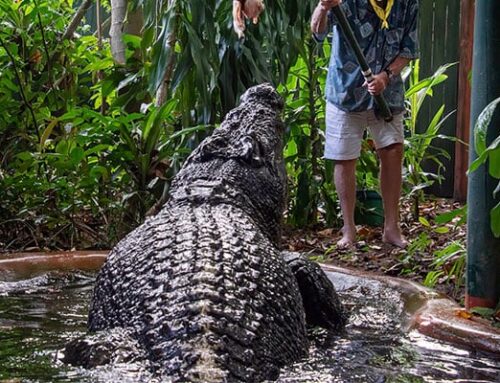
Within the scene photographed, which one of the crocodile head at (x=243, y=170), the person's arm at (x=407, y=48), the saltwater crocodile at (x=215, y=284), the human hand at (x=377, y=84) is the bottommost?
the saltwater crocodile at (x=215, y=284)

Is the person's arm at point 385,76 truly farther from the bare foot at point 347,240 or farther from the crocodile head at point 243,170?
the crocodile head at point 243,170

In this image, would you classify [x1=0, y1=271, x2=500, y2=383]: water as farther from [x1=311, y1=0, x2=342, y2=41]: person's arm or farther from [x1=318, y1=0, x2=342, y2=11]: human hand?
[x1=311, y1=0, x2=342, y2=41]: person's arm

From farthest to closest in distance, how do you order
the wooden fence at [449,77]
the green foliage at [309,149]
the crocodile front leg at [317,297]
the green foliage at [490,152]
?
the wooden fence at [449,77] < the green foliage at [309,149] < the crocodile front leg at [317,297] < the green foliage at [490,152]

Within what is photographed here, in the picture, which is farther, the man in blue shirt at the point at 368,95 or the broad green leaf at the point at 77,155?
the broad green leaf at the point at 77,155

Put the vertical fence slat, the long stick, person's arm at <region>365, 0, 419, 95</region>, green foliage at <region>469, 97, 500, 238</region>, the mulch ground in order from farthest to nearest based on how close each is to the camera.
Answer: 1. the vertical fence slat
2. person's arm at <region>365, 0, 419, 95</region>
3. the long stick
4. the mulch ground
5. green foliage at <region>469, 97, 500, 238</region>

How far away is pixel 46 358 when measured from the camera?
2.54 metres

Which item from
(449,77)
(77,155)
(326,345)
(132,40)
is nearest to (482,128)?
(326,345)

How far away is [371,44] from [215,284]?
3.22 m

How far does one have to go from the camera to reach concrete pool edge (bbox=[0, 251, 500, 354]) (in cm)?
275

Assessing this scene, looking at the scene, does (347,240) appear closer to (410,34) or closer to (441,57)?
(410,34)

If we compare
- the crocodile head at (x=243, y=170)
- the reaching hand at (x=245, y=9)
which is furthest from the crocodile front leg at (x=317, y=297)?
the reaching hand at (x=245, y=9)

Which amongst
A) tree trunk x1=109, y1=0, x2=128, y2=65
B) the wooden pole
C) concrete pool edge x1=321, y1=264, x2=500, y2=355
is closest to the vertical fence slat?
the wooden pole

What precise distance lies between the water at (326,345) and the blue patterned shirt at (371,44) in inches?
59.7

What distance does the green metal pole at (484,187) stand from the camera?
2982 millimetres
